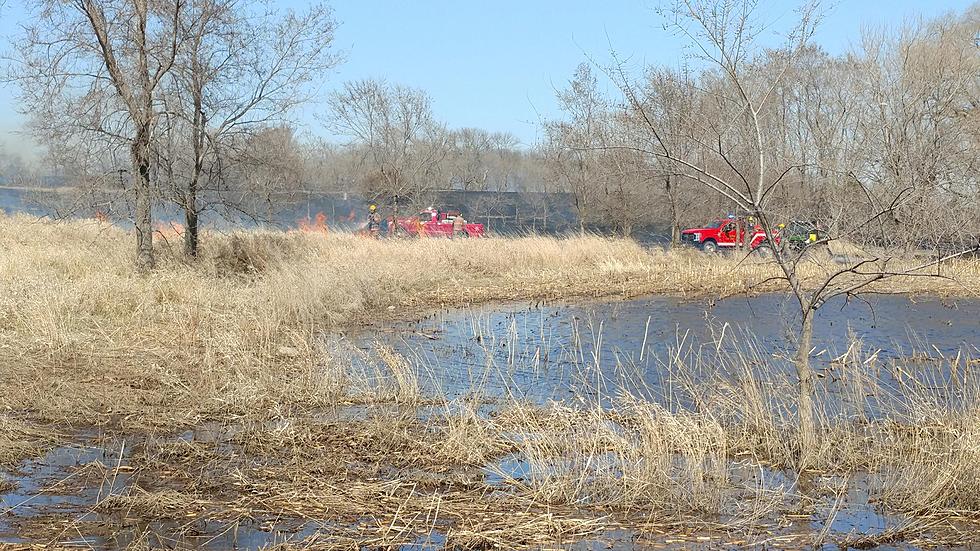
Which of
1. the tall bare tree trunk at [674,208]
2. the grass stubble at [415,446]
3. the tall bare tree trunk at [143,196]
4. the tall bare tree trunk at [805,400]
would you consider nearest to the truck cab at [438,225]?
the tall bare tree trunk at [674,208]

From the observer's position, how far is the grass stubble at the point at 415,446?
492 centimetres

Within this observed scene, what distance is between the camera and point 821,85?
2978cm

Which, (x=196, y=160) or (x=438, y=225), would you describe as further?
(x=438, y=225)

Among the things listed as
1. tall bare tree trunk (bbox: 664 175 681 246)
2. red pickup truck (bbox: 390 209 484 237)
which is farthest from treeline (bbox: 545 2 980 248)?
red pickup truck (bbox: 390 209 484 237)

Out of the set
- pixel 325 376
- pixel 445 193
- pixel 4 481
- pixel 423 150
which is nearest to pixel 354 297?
pixel 325 376

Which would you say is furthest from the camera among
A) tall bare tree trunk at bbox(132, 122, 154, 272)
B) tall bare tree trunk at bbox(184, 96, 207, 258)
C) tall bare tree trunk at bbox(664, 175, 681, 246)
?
tall bare tree trunk at bbox(664, 175, 681, 246)

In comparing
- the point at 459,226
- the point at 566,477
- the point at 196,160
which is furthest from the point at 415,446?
the point at 459,226

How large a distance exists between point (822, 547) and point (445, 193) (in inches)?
1434

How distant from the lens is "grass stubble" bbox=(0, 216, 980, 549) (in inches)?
194

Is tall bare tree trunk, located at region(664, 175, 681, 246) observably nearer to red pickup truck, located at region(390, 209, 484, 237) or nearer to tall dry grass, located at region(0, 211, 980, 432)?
tall dry grass, located at region(0, 211, 980, 432)

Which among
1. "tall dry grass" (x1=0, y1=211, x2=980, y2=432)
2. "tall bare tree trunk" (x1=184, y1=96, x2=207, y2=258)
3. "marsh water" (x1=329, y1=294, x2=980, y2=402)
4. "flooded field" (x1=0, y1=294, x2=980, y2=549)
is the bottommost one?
"flooded field" (x1=0, y1=294, x2=980, y2=549)

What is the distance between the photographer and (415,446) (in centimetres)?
653

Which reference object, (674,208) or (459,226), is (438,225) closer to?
(459,226)

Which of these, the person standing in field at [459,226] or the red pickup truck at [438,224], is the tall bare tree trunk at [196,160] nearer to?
the red pickup truck at [438,224]
